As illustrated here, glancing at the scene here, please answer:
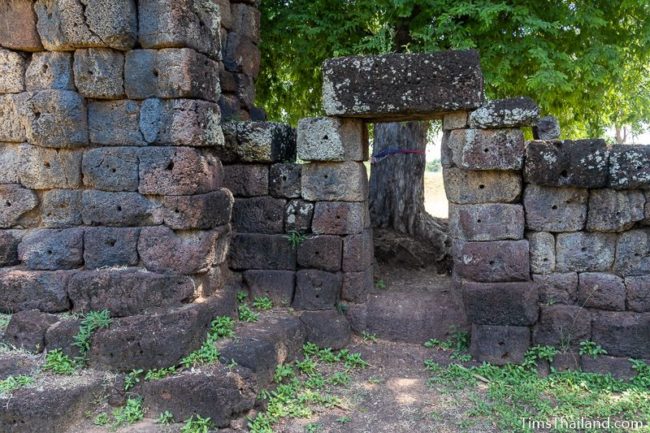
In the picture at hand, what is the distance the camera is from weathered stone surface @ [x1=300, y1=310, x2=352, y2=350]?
225 inches

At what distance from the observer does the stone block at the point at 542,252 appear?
17.7ft

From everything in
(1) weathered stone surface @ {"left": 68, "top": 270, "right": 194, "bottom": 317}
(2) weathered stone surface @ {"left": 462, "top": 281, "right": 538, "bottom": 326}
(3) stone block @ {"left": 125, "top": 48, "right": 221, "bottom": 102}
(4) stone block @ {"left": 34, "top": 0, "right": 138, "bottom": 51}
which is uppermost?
(4) stone block @ {"left": 34, "top": 0, "right": 138, "bottom": 51}

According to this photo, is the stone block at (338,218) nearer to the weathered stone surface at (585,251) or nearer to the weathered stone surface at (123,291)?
the weathered stone surface at (123,291)

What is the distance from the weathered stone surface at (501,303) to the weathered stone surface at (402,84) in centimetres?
194

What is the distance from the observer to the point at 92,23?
4551 millimetres

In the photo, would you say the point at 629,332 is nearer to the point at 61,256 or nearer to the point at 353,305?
the point at 353,305

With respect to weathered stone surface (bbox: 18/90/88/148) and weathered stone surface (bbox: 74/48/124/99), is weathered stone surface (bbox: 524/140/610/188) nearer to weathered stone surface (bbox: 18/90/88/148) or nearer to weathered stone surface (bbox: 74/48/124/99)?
weathered stone surface (bbox: 74/48/124/99)

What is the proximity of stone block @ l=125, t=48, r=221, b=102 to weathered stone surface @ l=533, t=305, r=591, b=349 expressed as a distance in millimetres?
4292

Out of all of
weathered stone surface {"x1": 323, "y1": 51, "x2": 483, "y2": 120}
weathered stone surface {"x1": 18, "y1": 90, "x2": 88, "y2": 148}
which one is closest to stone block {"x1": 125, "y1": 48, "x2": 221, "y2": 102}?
weathered stone surface {"x1": 18, "y1": 90, "x2": 88, "y2": 148}

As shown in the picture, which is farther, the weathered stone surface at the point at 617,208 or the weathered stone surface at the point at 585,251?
the weathered stone surface at the point at 585,251

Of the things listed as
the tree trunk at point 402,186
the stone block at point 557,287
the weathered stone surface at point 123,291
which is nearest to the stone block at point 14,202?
the weathered stone surface at point 123,291

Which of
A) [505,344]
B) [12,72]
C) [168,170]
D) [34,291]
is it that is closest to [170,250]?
[168,170]

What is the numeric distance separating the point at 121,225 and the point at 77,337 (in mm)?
1089

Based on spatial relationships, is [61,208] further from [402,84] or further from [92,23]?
[402,84]
